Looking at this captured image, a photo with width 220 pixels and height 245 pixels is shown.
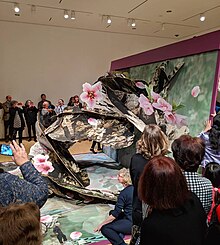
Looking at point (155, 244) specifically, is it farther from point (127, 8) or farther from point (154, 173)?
point (127, 8)

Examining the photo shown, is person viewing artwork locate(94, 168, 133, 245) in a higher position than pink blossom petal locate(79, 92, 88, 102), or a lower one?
lower

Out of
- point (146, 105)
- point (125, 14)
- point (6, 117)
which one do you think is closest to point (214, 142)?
point (146, 105)

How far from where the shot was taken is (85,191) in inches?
129

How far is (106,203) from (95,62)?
6.44 metres

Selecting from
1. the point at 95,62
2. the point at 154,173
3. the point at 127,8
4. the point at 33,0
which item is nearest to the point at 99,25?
the point at 95,62

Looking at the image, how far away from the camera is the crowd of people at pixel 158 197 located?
3.63ft

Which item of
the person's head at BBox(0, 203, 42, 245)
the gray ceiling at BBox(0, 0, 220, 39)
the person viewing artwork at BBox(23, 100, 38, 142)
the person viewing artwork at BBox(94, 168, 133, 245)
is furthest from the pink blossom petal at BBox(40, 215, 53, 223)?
the person viewing artwork at BBox(23, 100, 38, 142)

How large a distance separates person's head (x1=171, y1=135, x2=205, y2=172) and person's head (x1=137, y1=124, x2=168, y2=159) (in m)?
0.22

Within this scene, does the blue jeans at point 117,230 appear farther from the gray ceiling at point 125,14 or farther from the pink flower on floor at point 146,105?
the gray ceiling at point 125,14

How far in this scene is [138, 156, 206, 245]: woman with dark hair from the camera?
111cm

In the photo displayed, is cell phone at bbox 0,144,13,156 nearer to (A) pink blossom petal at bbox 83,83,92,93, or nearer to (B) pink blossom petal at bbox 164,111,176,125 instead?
(A) pink blossom petal at bbox 83,83,92,93

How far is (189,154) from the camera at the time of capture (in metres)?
1.59

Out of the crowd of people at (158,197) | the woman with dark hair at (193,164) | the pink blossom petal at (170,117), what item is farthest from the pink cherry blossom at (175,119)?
the woman with dark hair at (193,164)

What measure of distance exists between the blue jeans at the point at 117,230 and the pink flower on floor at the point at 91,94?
1.58 meters
